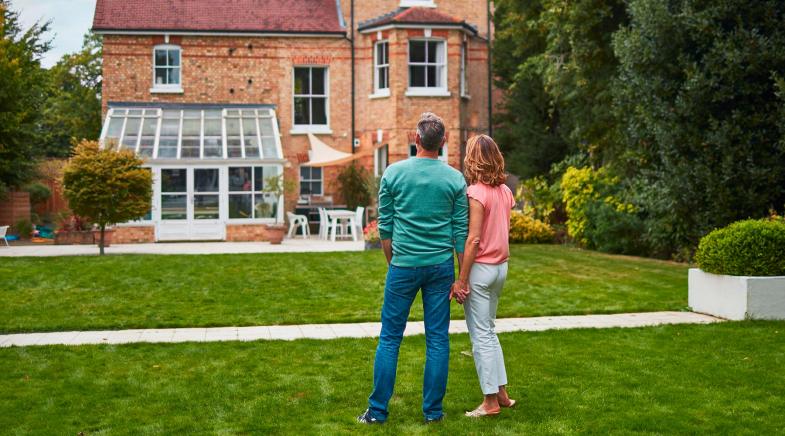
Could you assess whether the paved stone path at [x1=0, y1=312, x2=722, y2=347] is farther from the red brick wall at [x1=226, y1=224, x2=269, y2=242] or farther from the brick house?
the brick house

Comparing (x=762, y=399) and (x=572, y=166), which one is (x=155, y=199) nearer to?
(x=572, y=166)

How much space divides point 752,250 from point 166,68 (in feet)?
69.4

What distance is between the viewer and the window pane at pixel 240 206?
25031 millimetres

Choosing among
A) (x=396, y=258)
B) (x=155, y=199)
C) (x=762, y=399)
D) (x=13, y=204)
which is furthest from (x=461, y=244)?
(x=13, y=204)

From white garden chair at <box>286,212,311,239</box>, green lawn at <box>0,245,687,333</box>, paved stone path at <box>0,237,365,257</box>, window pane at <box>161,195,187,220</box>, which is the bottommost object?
green lawn at <box>0,245,687,333</box>

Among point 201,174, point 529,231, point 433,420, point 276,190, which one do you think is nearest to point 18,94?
point 201,174

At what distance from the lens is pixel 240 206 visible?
25.1 metres

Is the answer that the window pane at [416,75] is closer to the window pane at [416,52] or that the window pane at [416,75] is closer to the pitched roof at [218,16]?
the window pane at [416,52]

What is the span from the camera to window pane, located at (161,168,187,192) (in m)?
24.7

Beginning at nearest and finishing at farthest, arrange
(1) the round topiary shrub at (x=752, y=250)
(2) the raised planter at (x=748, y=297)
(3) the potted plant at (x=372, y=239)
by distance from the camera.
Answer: (2) the raised planter at (x=748, y=297) < (1) the round topiary shrub at (x=752, y=250) < (3) the potted plant at (x=372, y=239)

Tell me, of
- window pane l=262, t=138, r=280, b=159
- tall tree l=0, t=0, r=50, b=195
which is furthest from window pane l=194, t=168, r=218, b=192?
tall tree l=0, t=0, r=50, b=195

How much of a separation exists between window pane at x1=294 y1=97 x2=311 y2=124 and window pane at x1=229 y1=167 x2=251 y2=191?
159 inches

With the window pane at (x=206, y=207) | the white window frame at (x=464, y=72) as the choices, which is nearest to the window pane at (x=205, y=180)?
the window pane at (x=206, y=207)

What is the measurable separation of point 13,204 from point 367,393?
23.8m
